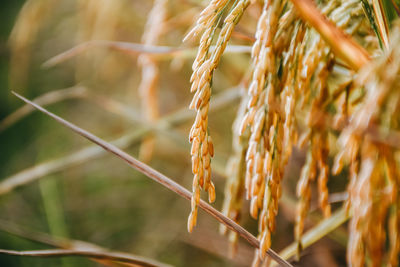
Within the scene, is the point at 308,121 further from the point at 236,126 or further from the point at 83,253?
the point at 83,253

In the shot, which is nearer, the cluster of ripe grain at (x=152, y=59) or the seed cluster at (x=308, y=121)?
the seed cluster at (x=308, y=121)

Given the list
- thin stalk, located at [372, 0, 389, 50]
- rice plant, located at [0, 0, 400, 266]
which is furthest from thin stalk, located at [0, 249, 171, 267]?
thin stalk, located at [372, 0, 389, 50]

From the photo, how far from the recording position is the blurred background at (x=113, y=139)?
0.83m

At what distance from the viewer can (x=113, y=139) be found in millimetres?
1005

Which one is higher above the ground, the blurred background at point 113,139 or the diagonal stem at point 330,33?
the diagonal stem at point 330,33

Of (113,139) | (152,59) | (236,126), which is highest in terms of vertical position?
(152,59)

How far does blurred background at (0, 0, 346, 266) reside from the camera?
834mm

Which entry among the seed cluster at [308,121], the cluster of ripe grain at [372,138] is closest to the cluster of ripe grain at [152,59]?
the seed cluster at [308,121]

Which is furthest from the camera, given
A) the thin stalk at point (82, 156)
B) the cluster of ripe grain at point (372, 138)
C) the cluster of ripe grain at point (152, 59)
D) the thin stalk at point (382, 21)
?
the thin stalk at point (82, 156)

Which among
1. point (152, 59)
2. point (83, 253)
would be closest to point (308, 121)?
point (83, 253)

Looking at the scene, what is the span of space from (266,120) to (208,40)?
0.10 meters

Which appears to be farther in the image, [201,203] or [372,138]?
[201,203]

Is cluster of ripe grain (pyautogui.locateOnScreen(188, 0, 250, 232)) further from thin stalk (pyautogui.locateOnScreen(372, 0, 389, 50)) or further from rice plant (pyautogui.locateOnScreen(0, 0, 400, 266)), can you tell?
thin stalk (pyautogui.locateOnScreen(372, 0, 389, 50))

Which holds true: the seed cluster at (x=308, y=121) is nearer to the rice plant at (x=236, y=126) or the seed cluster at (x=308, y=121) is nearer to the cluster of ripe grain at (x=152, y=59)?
the rice plant at (x=236, y=126)
